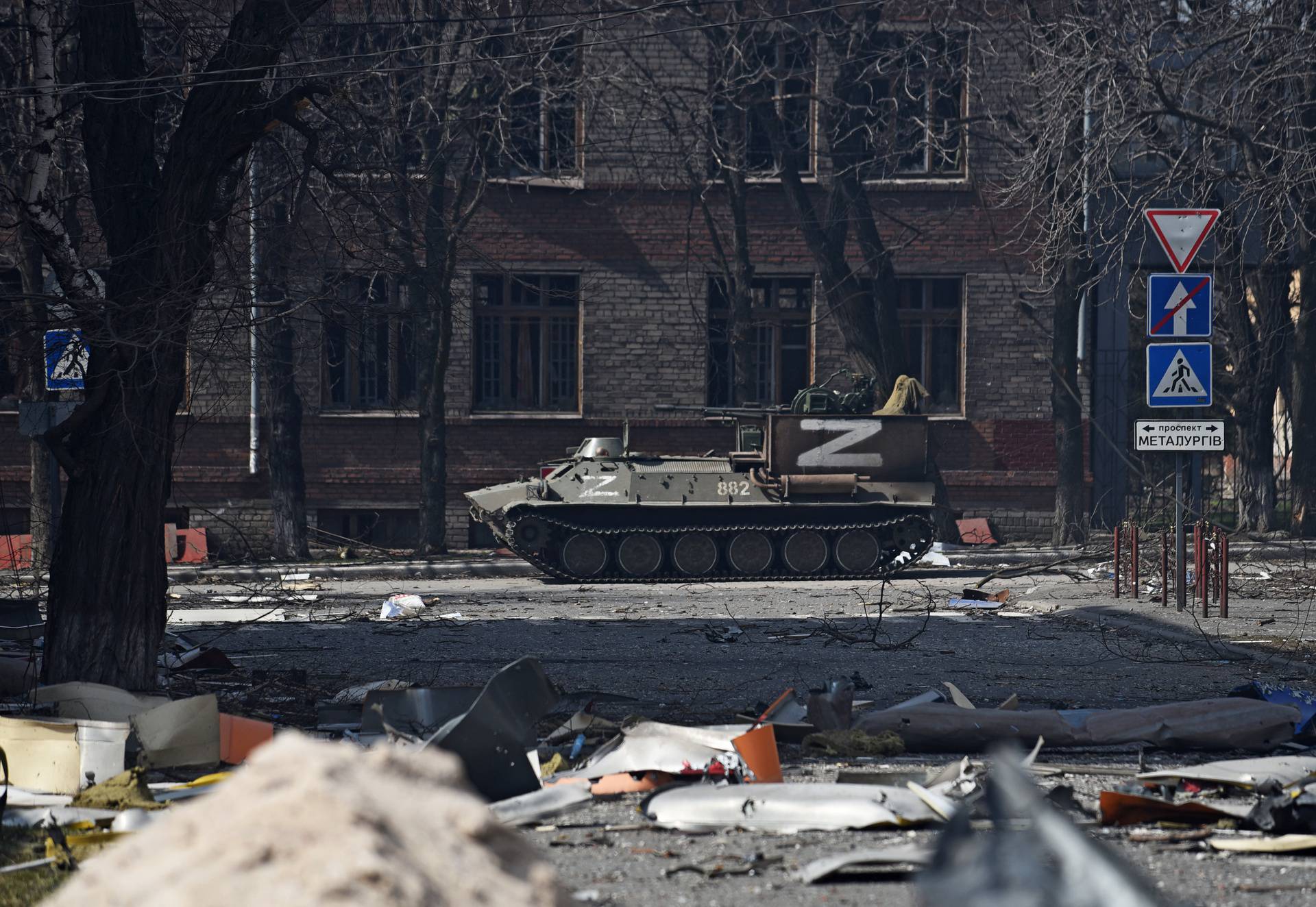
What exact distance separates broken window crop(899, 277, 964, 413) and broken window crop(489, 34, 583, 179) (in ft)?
20.5

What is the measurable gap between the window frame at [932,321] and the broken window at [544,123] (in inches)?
244

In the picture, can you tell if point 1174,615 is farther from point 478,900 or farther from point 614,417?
point 614,417

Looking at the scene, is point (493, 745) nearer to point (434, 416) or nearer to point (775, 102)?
point (434, 416)

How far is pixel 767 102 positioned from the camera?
77.8ft

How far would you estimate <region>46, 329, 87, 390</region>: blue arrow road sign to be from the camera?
7684 mm

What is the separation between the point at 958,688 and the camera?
8695 millimetres

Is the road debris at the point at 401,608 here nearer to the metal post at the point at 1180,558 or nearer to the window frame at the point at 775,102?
the metal post at the point at 1180,558

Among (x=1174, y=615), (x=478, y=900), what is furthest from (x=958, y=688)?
(x=478, y=900)

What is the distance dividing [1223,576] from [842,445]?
7529 mm

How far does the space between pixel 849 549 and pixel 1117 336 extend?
334 inches

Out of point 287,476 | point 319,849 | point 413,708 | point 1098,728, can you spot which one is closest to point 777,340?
point 287,476

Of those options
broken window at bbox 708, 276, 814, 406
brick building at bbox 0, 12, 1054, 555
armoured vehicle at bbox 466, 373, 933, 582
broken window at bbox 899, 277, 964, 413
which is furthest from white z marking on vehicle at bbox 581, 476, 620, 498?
broken window at bbox 899, 277, 964, 413

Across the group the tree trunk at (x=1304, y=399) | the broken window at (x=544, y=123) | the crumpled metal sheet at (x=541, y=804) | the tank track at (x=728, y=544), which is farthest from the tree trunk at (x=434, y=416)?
the crumpled metal sheet at (x=541, y=804)

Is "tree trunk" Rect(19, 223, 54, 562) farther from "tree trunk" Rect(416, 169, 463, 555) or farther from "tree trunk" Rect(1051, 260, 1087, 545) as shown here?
"tree trunk" Rect(1051, 260, 1087, 545)
